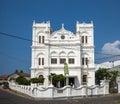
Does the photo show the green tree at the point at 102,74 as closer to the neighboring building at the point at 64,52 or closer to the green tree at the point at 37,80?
the neighboring building at the point at 64,52

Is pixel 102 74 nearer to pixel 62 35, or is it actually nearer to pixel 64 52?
pixel 64 52

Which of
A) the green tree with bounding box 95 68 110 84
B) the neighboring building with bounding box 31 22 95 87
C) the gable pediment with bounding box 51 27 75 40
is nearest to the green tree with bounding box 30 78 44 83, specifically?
the neighboring building with bounding box 31 22 95 87

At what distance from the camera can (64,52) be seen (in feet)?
195

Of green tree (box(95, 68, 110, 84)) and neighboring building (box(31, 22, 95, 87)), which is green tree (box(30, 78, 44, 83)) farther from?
green tree (box(95, 68, 110, 84))

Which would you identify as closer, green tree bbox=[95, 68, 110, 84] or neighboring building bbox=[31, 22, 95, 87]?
neighboring building bbox=[31, 22, 95, 87]

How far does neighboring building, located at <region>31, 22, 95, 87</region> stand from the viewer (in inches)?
2288

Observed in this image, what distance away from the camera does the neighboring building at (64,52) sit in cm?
5812

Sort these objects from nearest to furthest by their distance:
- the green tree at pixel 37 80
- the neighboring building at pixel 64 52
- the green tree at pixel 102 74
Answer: the green tree at pixel 37 80 → the neighboring building at pixel 64 52 → the green tree at pixel 102 74

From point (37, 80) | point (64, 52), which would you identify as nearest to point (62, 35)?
point (64, 52)

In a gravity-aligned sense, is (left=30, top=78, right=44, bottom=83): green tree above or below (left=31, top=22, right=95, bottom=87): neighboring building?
below

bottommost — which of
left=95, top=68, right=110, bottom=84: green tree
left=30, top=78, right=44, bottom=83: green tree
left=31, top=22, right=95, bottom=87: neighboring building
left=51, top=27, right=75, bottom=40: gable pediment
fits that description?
left=30, top=78, right=44, bottom=83: green tree

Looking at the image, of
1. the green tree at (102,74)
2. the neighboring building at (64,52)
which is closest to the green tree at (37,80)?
the neighboring building at (64,52)

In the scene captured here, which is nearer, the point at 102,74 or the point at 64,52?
the point at 64,52

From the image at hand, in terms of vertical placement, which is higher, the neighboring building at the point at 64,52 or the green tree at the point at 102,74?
the neighboring building at the point at 64,52
